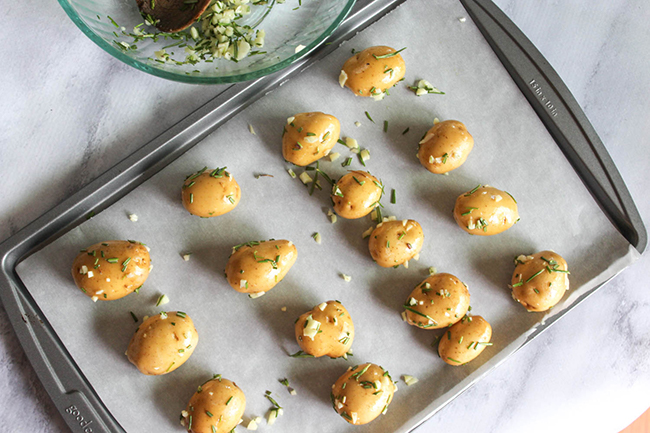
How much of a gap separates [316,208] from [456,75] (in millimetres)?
469

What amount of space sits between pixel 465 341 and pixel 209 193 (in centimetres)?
67

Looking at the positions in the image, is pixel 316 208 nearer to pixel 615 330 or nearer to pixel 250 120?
pixel 250 120

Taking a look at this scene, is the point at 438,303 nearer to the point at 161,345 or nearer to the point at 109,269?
the point at 161,345

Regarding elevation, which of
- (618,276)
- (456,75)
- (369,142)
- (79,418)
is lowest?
(79,418)

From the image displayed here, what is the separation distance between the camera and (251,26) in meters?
1.08

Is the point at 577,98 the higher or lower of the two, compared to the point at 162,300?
higher

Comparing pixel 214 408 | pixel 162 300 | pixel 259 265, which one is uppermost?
pixel 259 265

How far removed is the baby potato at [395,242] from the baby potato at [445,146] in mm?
146

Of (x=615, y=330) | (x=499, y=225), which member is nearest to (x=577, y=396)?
(x=615, y=330)

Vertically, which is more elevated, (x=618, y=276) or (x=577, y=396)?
(x=618, y=276)

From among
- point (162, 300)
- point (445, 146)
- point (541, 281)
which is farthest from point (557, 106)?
point (162, 300)

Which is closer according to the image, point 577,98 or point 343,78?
point 343,78

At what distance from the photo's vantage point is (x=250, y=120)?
118 centimetres

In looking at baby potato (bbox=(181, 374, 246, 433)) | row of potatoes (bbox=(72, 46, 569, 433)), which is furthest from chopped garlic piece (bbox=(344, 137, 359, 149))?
baby potato (bbox=(181, 374, 246, 433))
